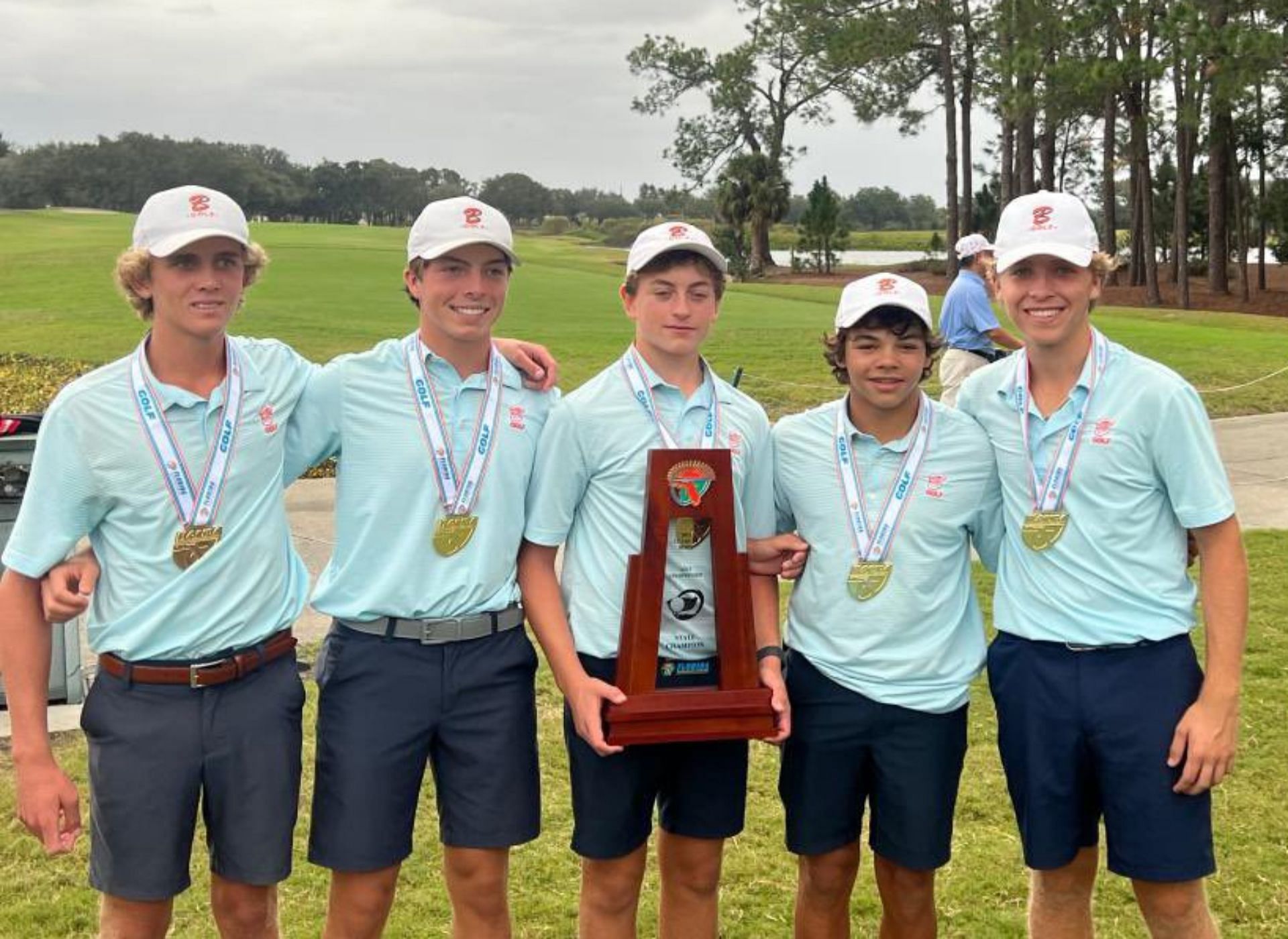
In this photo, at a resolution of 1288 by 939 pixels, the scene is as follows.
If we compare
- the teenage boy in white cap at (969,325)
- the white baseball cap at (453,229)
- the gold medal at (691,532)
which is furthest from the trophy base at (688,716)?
the teenage boy in white cap at (969,325)

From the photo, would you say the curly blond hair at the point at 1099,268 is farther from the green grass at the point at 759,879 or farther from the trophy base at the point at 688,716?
the green grass at the point at 759,879

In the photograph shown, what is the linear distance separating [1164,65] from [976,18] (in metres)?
16.0

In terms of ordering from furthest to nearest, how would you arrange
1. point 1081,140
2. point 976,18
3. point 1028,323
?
point 1081,140 < point 976,18 < point 1028,323

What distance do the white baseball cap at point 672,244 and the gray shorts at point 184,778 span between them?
1312 mm

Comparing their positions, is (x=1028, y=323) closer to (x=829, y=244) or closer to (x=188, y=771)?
(x=188, y=771)

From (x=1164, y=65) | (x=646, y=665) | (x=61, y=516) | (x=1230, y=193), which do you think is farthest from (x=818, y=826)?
(x=1230, y=193)

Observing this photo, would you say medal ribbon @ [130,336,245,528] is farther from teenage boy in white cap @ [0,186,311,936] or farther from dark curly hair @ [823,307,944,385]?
dark curly hair @ [823,307,944,385]

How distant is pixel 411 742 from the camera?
10.7ft

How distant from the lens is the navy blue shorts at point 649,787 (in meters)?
3.28

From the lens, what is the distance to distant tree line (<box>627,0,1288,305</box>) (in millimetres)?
30141

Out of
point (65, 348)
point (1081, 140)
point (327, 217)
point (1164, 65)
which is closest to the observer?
point (65, 348)

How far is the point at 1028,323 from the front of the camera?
126 inches

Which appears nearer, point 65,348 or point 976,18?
point 65,348

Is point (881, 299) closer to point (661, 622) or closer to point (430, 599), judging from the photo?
point (661, 622)
